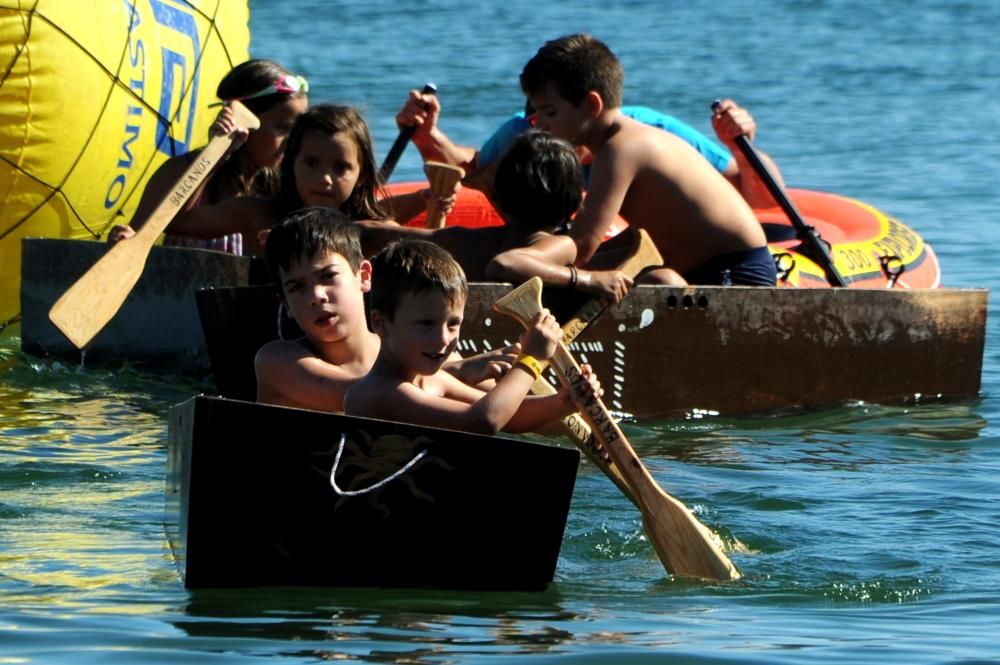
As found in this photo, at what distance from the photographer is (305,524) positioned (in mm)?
4098

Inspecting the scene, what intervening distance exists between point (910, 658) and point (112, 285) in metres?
3.44

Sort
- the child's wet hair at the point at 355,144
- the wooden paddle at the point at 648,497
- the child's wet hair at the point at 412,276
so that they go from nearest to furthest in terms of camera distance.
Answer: the child's wet hair at the point at 412,276
the wooden paddle at the point at 648,497
the child's wet hair at the point at 355,144

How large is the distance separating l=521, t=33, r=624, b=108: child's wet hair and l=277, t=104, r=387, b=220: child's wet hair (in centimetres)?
62

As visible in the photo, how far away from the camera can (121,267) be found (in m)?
6.53

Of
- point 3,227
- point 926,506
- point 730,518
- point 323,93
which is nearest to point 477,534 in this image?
point 730,518

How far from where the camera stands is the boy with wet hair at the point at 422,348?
4238mm

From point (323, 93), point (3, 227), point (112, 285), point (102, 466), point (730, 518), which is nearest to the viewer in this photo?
point (730, 518)

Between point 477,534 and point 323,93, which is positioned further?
point 323,93

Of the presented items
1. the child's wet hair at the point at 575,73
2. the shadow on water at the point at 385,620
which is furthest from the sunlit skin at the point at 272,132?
the shadow on water at the point at 385,620

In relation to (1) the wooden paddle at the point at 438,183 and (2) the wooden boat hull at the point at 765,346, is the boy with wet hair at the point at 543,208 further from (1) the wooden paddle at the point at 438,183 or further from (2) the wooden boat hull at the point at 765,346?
(1) the wooden paddle at the point at 438,183

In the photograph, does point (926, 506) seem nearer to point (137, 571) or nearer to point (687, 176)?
point (687, 176)

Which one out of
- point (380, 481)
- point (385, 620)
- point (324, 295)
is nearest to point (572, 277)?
point (324, 295)

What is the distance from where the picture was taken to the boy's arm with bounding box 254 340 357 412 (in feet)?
15.6

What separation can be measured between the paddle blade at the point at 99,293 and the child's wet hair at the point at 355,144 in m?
0.54
